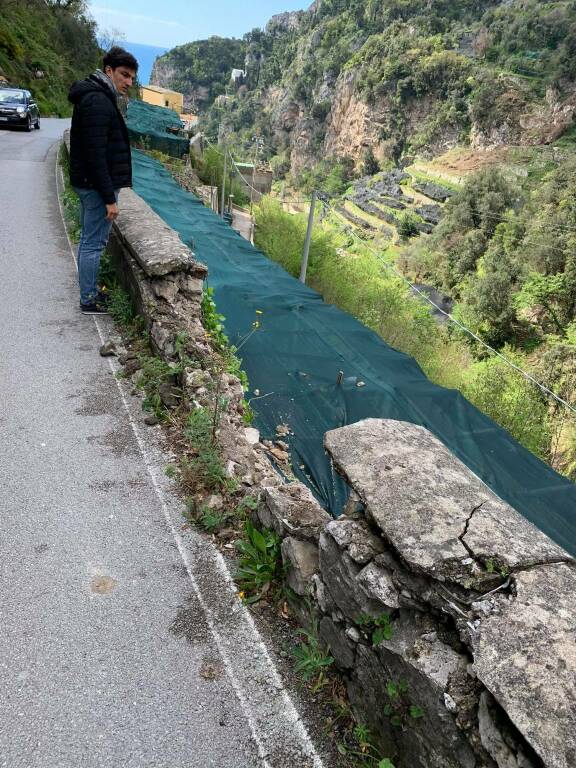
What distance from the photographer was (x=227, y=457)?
10.5ft

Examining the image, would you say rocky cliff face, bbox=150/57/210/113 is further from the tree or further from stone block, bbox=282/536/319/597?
stone block, bbox=282/536/319/597

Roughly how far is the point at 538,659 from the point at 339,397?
176 inches

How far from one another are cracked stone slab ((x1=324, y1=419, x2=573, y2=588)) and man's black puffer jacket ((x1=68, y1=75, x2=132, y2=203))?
10.5 ft

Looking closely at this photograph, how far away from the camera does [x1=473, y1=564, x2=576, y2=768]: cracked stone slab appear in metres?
1.25

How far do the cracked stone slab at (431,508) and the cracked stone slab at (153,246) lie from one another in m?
2.60

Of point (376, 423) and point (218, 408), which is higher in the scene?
point (376, 423)

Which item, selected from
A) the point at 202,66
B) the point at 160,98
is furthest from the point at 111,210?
the point at 202,66

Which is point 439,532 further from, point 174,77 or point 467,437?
point 174,77

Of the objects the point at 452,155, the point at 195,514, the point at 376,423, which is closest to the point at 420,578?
the point at 376,423

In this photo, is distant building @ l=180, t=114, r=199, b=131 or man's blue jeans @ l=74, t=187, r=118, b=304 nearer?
man's blue jeans @ l=74, t=187, r=118, b=304

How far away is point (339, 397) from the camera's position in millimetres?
5824

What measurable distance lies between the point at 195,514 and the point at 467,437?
4158 millimetres

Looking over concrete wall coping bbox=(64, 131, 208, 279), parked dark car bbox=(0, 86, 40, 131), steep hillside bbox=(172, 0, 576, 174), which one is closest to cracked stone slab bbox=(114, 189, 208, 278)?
concrete wall coping bbox=(64, 131, 208, 279)

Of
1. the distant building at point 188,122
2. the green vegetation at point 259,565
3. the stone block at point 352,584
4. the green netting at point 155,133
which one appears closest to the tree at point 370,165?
the distant building at point 188,122
